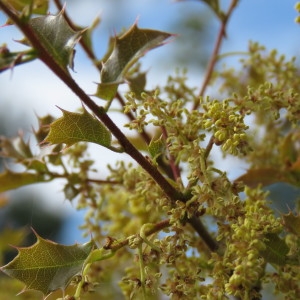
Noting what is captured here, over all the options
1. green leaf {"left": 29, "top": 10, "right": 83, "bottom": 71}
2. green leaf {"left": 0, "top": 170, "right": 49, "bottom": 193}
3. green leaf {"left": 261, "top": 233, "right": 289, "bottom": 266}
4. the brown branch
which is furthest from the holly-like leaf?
green leaf {"left": 0, "top": 170, "right": 49, "bottom": 193}

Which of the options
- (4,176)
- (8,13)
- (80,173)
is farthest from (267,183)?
(8,13)

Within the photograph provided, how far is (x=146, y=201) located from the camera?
1.21 metres

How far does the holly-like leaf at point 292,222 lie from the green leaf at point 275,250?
0.14 feet

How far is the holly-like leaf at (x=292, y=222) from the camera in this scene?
1.09 meters

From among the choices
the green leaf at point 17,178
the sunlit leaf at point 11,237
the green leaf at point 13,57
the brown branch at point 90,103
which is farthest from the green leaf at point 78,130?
the sunlit leaf at point 11,237

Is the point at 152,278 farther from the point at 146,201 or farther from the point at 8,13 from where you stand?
the point at 8,13

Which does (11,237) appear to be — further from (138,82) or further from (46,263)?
(46,263)

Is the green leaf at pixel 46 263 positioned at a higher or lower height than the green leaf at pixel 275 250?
higher

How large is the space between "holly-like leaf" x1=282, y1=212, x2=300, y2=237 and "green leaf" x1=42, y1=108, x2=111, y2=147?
359 millimetres

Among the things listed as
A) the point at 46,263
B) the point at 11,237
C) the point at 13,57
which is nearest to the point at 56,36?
the point at 13,57

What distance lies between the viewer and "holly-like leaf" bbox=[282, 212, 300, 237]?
1.09m

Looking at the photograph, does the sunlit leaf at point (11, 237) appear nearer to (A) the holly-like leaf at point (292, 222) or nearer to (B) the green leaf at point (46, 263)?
(B) the green leaf at point (46, 263)

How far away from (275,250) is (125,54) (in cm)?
44

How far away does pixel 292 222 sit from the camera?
1.10 meters
